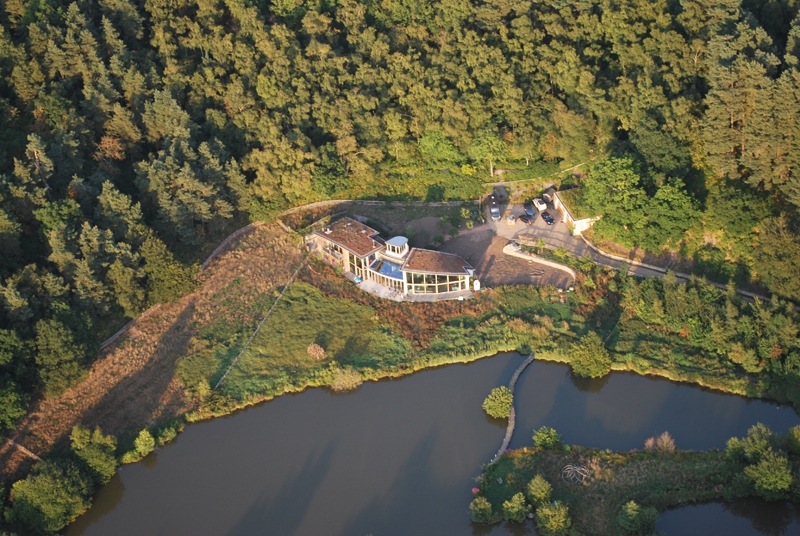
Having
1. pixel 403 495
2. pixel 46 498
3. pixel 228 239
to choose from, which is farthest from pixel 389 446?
pixel 228 239

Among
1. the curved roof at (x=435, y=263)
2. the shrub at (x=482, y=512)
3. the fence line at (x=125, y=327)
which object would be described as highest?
the curved roof at (x=435, y=263)

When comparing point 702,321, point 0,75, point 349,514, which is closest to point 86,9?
point 0,75

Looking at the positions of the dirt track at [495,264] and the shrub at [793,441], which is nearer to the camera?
the shrub at [793,441]

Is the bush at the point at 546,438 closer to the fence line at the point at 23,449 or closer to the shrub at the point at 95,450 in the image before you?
the shrub at the point at 95,450

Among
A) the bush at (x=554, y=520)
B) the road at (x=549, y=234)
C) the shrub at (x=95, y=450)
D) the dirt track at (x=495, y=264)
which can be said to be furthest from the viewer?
the road at (x=549, y=234)

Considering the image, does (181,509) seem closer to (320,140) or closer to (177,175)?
(177,175)

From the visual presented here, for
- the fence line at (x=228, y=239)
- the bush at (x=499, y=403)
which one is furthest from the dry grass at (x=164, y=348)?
the bush at (x=499, y=403)

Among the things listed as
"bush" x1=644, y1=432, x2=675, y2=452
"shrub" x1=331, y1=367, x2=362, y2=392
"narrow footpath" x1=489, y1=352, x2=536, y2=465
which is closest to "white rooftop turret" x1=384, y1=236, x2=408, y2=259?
"shrub" x1=331, y1=367, x2=362, y2=392
